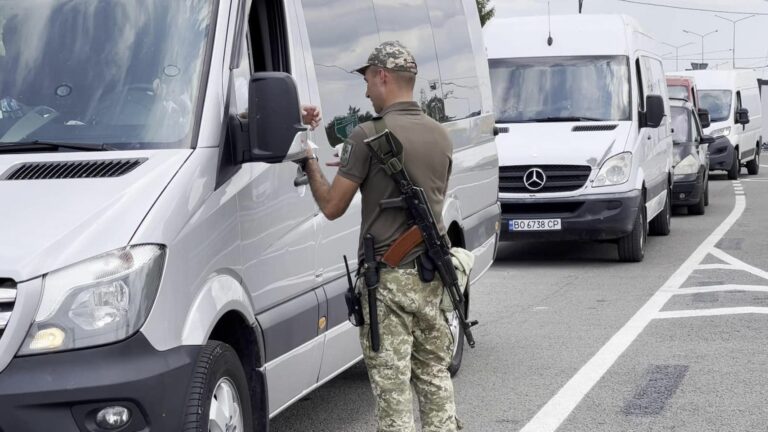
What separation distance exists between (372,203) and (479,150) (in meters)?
4.22

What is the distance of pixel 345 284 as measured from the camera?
643 cm

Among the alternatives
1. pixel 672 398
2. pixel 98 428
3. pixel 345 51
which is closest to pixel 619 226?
pixel 672 398

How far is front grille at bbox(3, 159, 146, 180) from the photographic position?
4.56m

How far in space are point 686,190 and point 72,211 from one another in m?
16.9

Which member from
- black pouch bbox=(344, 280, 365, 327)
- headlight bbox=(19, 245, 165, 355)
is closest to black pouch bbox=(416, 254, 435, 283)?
black pouch bbox=(344, 280, 365, 327)

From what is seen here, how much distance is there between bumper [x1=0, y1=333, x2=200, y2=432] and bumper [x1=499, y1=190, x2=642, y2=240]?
10015mm

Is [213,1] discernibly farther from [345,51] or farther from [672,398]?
[672,398]

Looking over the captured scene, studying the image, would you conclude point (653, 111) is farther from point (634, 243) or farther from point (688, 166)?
point (688, 166)

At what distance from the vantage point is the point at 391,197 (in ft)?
16.7

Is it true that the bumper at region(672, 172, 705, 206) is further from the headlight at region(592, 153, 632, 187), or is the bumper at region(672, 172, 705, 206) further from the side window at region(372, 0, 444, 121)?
the side window at region(372, 0, 444, 121)

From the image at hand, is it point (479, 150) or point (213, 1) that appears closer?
point (213, 1)

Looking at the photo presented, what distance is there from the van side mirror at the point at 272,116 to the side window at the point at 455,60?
3488mm

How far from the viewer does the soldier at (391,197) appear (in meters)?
5.04

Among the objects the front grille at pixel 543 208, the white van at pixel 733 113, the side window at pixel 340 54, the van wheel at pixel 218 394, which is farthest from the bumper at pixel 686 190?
the van wheel at pixel 218 394
